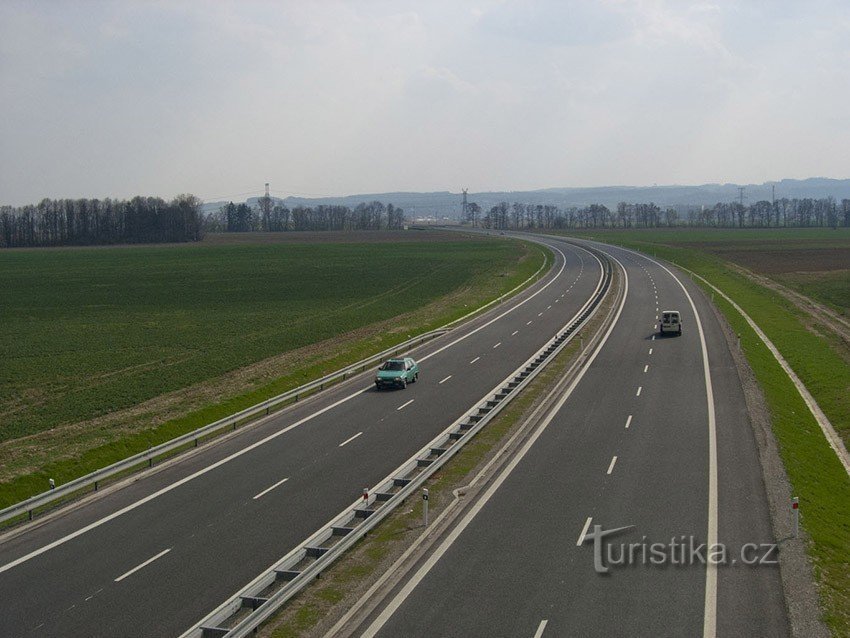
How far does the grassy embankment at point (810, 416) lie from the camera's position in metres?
20.8

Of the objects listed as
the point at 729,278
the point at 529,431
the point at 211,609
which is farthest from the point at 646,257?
the point at 211,609

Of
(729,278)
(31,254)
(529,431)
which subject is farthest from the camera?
(31,254)

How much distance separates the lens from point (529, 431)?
33.5 meters

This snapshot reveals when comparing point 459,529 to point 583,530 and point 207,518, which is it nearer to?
point 583,530

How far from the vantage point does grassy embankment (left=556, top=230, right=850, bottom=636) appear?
20828 millimetres

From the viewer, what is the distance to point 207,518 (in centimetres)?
→ 2442

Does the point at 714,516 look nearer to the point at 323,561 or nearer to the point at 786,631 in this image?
the point at 786,631

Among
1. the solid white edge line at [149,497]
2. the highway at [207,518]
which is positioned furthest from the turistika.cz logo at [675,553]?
the solid white edge line at [149,497]

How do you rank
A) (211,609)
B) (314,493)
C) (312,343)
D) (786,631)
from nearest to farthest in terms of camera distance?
(786,631) → (211,609) → (314,493) → (312,343)

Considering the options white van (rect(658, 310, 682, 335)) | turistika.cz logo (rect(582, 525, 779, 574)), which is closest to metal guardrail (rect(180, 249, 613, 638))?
turistika.cz logo (rect(582, 525, 779, 574))

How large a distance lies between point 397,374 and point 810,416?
763 inches

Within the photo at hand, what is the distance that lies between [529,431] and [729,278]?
71.5 metres

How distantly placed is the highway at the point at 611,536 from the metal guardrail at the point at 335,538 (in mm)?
1989

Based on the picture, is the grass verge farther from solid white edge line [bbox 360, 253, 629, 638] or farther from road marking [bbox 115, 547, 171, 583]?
road marking [bbox 115, 547, 171, 583]
